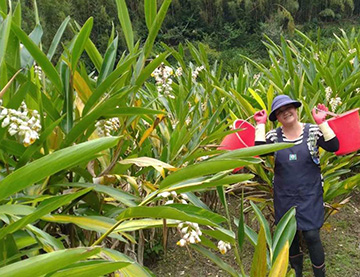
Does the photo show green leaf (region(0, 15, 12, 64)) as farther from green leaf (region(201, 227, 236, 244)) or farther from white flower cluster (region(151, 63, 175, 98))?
white flower cluster (region(151, 63, 175, 98))

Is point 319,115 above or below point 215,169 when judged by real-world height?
below

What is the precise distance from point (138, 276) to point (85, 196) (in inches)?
10.4

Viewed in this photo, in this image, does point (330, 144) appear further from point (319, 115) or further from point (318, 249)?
point (318, 249)

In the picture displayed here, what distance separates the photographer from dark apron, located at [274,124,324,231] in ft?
4.81

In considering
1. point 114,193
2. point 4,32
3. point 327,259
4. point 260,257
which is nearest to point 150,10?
point 4,32

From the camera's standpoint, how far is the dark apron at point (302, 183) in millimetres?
1467

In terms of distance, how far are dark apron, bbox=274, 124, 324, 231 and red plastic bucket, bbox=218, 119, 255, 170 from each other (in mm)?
125

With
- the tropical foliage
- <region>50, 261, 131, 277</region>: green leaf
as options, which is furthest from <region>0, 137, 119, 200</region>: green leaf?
<region>50, 261, 131, 277</region>: green leaf

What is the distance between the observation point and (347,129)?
143 cm

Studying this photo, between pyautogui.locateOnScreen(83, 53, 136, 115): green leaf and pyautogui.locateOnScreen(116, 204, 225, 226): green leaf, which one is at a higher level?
pyautogui.locateOnScreen(83, 53, 136, 115): green leaf

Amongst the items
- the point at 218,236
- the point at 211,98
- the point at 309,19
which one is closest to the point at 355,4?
the point at 309,19

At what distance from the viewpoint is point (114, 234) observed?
791mm

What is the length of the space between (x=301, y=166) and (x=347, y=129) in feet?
0.71

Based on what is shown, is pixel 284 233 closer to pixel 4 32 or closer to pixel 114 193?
pixel 114 193
